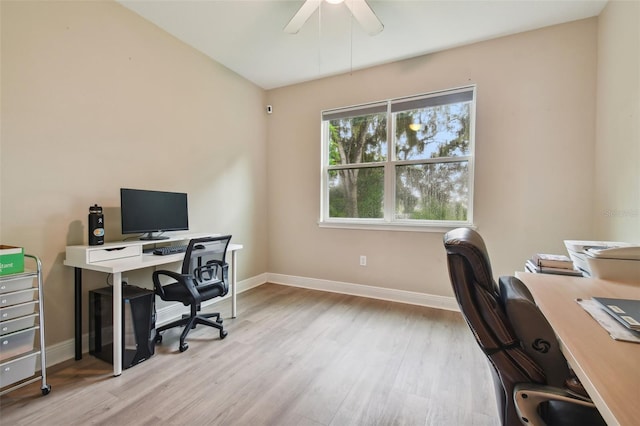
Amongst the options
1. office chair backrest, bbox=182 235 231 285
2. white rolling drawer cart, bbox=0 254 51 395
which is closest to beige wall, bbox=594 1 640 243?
office chair backrest, bbox=182 235 231 285

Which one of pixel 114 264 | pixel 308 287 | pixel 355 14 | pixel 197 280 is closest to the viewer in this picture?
pixel 114 264

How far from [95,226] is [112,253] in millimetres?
243

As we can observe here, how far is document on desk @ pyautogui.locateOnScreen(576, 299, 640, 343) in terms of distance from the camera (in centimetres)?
81

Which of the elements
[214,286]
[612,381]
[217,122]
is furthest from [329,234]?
[612,381]

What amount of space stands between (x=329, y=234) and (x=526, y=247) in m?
2.12

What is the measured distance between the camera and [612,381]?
61cm

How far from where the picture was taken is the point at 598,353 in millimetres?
729

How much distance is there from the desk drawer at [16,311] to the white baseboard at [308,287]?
1.69 ft

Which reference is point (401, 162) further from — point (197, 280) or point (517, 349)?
point (517, 349)

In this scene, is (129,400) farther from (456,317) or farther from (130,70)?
(456,317)

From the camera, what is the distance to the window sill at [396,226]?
301 cm

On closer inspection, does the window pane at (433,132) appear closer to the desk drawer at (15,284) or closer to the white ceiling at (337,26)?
the white ceiling at (337,26)

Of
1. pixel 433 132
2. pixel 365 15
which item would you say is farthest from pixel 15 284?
A: pixel 433 132

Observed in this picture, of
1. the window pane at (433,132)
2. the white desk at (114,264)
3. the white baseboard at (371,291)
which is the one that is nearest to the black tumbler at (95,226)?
the white desk at (114,264)
